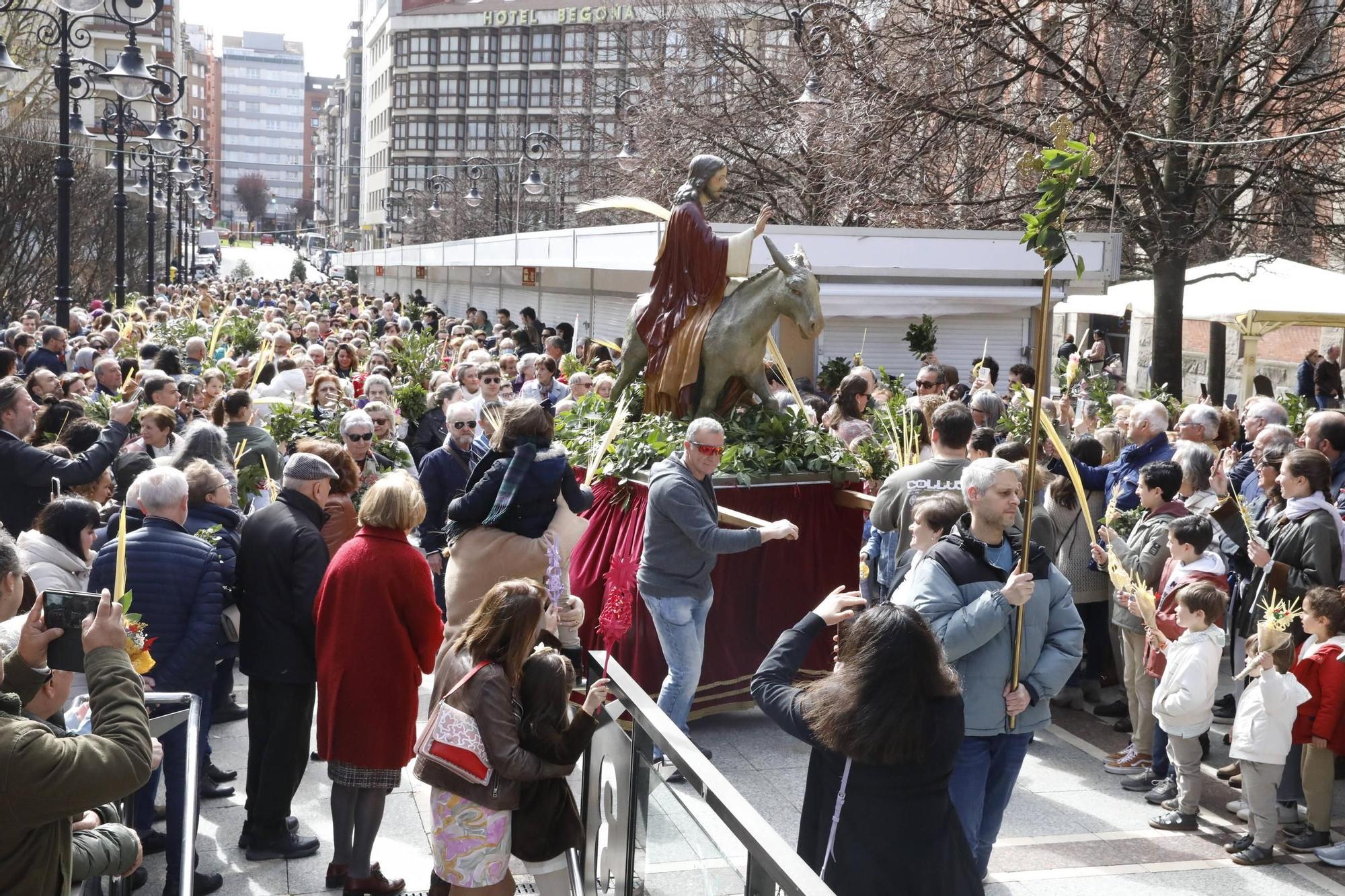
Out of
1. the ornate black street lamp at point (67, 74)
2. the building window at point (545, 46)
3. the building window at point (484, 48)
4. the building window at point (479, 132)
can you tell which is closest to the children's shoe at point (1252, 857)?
the ornate black street lamp at point (67, 74)

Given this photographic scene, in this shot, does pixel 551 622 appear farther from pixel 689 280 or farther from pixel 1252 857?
pixel 689 280

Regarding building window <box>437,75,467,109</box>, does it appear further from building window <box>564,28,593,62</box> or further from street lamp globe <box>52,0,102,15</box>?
street lamp globe <box>52,0,102,15</box>

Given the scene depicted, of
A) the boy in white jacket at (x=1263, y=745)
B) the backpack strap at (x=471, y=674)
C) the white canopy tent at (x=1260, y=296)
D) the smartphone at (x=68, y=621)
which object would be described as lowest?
the boy in white jacket at (x=1263, y=745)

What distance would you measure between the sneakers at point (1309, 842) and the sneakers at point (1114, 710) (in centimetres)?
203

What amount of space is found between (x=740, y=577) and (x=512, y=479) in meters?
1.93

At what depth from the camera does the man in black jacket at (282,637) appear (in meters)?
5.93

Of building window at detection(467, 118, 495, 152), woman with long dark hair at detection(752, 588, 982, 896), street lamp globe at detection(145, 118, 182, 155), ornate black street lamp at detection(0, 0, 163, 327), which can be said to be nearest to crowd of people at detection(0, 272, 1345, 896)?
woman with long dark hair at detection(752, 588, 982, 896)

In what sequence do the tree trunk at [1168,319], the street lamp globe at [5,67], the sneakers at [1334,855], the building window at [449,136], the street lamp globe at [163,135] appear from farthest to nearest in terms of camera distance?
the building window at [449,136]
the street lamp globe at [163,135]
the tree trunk at [1168,319]
the street lamp globe at [5,67]
the sneakers at [1334,855]

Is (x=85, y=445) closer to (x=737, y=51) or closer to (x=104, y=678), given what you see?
(x=104, y=678)

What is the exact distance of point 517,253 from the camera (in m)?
27.8

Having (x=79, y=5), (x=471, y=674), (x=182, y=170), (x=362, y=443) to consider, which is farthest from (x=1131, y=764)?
(x=182, y=170)

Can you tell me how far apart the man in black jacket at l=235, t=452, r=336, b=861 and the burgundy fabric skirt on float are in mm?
2151

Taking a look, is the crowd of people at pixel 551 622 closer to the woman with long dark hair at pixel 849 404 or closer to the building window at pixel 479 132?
the woman with long dark hair at pixel 849 404

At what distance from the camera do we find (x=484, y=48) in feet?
329
